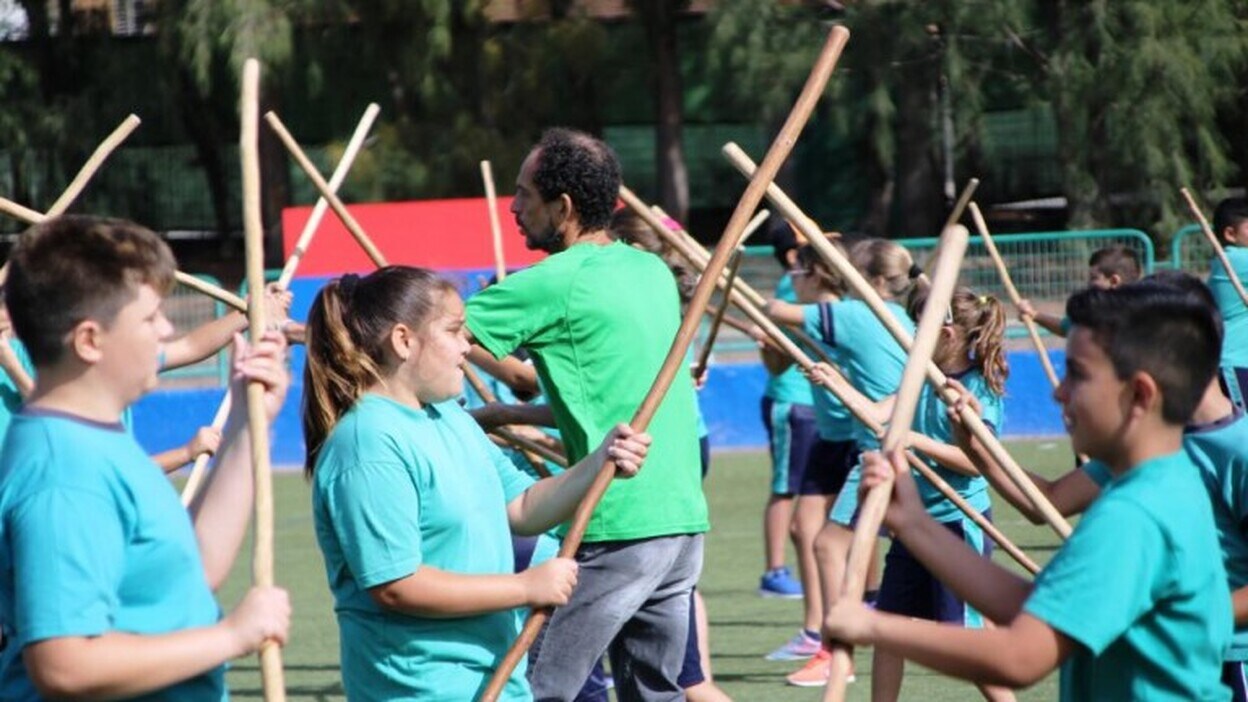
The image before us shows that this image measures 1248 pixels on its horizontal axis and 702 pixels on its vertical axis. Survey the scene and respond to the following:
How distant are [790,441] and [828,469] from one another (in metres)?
0.82

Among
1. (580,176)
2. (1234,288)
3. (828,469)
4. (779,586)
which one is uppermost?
(580,176)

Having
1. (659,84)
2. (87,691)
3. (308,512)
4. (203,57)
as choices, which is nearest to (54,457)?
(87,691)

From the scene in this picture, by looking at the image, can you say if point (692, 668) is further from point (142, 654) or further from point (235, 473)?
point (142, 654)

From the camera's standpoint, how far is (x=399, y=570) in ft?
13.3

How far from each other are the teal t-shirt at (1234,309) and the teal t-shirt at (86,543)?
739 cm

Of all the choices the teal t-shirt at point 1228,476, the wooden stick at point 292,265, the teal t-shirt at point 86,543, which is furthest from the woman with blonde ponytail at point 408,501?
the teal t-shirt at point 1228,476

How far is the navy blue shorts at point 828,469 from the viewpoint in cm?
905

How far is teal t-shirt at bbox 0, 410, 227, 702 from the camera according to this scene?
3.08 m

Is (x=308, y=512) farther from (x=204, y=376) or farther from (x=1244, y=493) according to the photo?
(x=1244, y=493)

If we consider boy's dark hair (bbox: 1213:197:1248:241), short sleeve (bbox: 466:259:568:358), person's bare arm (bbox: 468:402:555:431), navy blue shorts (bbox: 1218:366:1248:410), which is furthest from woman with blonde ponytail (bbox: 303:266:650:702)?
boy's dark hair (bbox: 1213:197:1248:241)

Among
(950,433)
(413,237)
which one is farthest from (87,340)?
(413,237)

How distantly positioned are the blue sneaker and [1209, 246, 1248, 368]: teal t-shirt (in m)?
2.39

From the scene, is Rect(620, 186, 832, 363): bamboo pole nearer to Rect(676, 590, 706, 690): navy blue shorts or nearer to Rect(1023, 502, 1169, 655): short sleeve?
Rect(676, 590, 706, 690): navy blue shorts

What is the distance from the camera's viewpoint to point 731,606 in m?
9.80
